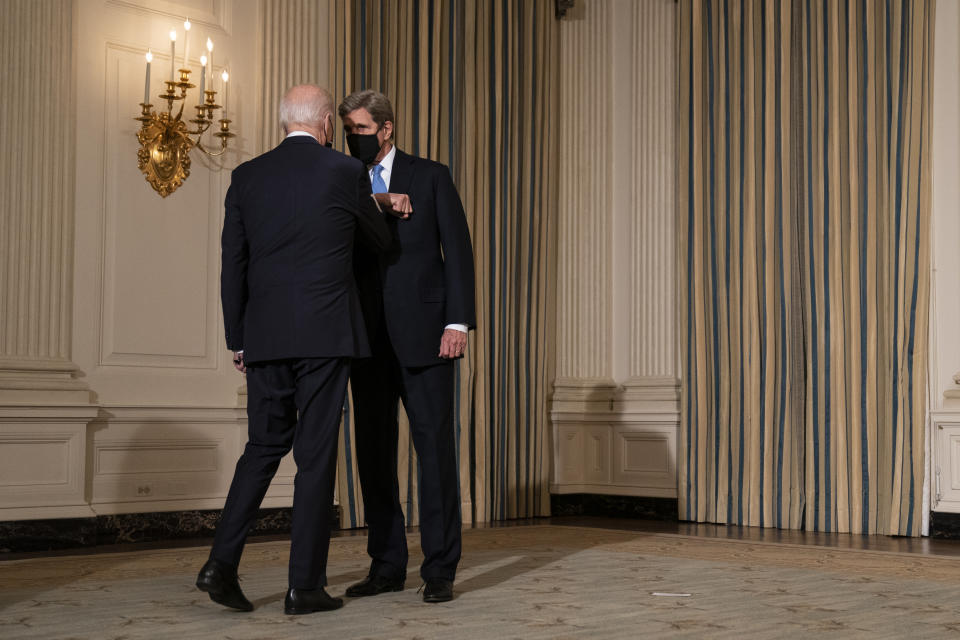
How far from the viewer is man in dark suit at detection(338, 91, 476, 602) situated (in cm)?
302

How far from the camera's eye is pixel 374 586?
9.84 ft

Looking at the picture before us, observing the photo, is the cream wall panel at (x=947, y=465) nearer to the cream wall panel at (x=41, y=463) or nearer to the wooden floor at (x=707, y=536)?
the wooden floor at (x=707, y=536)

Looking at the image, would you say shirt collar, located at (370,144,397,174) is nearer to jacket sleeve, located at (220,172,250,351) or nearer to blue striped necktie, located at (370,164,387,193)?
blue striped necktie, located at (370,164,387,193)

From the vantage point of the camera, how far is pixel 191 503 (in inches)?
193

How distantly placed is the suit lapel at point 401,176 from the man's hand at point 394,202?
8 centimetres

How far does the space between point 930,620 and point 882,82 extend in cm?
343

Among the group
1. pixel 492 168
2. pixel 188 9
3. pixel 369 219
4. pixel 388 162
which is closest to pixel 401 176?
pixel 388 162

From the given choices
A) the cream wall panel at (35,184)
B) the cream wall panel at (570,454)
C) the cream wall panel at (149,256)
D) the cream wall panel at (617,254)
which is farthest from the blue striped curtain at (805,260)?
the cream wall panel at (35,184)

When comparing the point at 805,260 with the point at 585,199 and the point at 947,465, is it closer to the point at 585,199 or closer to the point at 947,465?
the point at 947,465

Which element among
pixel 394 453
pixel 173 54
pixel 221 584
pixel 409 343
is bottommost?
pixel 221 584

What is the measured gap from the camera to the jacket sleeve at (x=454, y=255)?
304cm

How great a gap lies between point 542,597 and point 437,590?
29 centimetres

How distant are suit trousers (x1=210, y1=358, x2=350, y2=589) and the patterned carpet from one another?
0.16 metres

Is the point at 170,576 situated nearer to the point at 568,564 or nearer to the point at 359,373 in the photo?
the point at 359,373
